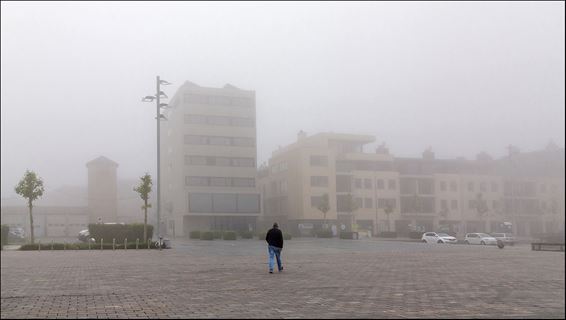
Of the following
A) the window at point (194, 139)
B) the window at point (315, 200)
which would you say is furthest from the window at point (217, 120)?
the window at point (315, 200)

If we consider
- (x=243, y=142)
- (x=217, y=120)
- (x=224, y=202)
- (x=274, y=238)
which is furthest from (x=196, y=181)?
(x=274, y=238)

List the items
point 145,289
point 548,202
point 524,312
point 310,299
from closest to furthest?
point 548,202 < point 524,312 < point 310,299 < point 145,289

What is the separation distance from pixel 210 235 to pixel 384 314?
53.2 m

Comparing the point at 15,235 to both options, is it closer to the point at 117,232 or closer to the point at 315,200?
the point at 117,232

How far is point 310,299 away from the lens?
34.2 ft

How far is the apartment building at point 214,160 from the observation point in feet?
267

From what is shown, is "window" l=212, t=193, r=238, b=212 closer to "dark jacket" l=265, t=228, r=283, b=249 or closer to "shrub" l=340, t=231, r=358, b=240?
"shrub" l=340, t=231, r=358, b=240

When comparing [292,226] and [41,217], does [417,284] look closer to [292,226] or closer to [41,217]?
[292,226]

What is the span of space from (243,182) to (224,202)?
4.75 metres

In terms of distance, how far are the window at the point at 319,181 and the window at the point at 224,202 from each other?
1276 cm

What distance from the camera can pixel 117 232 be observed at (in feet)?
136

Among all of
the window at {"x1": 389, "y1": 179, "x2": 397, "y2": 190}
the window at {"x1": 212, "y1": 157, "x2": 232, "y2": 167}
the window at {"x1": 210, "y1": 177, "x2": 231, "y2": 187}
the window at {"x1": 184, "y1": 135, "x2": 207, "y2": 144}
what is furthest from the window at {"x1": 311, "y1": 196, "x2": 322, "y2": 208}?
the window at {"x1": 184, "y1": 135, "x2": 207, "y2": 144}

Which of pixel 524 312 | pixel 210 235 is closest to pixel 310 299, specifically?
pixel 524 312

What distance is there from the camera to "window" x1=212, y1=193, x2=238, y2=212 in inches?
3209
